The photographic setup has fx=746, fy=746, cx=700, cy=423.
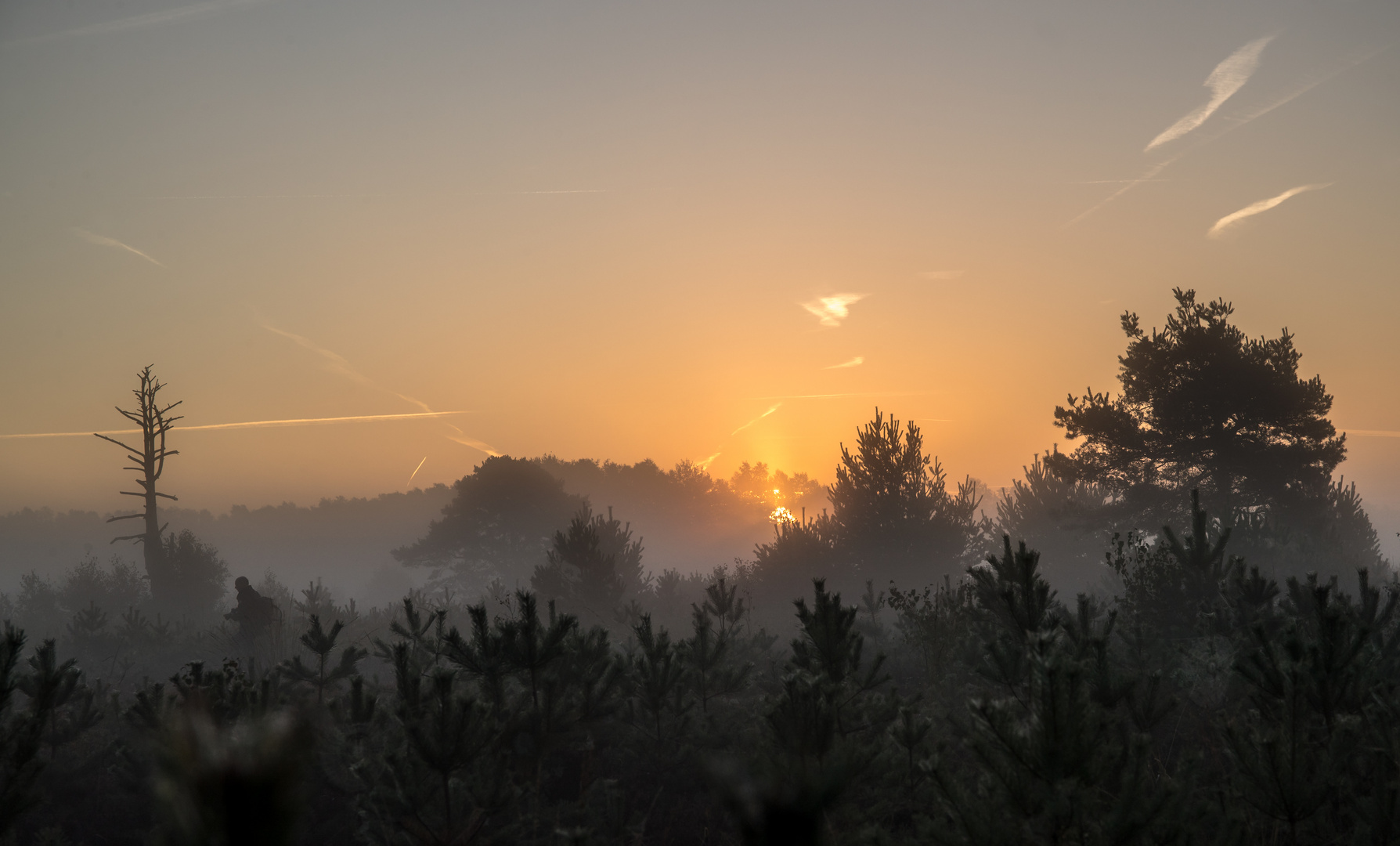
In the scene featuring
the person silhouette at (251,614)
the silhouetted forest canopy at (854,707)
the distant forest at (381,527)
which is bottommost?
the distant forest at (381,527)

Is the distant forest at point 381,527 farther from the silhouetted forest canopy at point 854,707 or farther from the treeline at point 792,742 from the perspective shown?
the treeline at point 792,742

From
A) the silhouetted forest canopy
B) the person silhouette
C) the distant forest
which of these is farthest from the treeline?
the distant forest

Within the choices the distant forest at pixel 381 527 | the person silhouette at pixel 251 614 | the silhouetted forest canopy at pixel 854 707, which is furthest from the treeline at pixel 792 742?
the distant forest at pixel 381 527

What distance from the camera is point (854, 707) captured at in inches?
288

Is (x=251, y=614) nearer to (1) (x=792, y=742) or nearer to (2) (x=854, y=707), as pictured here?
(2) (x=854, y=707)

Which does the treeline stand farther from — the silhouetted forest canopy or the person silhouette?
the person silhouette

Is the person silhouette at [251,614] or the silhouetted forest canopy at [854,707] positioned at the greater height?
the silhouetted forest canopy at [854,707]

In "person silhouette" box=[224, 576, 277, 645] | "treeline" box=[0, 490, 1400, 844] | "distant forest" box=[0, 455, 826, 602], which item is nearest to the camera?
"treeline" box=[0, 490, 1400, 844]

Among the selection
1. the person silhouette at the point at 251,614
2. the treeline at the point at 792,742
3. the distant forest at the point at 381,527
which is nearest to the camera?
the treeline at the point at 792,742

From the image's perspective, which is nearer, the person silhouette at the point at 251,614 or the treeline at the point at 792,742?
the treeline at the point at 792,742

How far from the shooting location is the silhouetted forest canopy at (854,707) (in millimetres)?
3838

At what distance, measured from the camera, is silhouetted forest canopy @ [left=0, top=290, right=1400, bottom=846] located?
384 centimetres

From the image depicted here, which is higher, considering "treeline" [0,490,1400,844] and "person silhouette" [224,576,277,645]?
"treeline" [0,490,1400,844]

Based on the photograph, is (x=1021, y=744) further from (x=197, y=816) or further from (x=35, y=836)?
(x=35, y=836)
